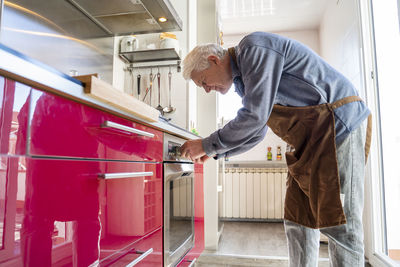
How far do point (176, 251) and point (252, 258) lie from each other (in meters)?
1.22

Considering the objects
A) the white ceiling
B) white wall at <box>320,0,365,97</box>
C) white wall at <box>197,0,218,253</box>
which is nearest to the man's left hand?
white wall at <box>197,0,218,253</box>

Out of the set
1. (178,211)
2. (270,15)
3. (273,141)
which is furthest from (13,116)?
(273,141)

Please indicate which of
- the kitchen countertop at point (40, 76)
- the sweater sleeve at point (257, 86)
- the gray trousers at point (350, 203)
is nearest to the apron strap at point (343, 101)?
the gray trousers at point (350, 203)

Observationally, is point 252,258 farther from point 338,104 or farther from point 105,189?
point 105,189

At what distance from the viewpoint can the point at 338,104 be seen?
1.11 metres

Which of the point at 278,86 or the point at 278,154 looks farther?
the point at 278,154

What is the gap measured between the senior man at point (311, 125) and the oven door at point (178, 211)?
0.77ft

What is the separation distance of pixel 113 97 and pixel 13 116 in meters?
0.31

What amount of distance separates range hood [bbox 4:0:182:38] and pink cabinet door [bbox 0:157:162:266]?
93cm

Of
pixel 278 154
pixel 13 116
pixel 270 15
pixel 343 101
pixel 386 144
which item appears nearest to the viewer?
pixel 13 116

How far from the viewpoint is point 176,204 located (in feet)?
4.68

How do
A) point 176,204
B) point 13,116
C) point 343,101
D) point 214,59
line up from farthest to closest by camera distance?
point 176,204
point 214,59
point 343,101
point 13,116

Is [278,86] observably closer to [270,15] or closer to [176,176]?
[176,176]

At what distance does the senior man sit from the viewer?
3.48 feet
